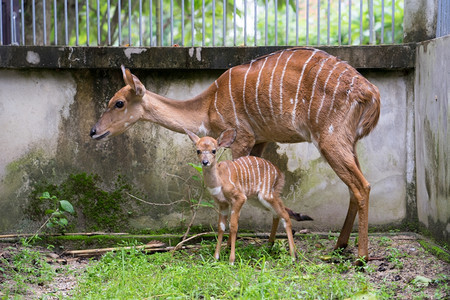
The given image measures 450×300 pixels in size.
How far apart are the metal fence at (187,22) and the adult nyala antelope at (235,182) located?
152 cm

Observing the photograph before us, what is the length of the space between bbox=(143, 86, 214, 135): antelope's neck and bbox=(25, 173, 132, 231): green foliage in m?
1.03

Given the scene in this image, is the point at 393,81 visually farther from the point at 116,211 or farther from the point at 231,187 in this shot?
the point at 116,211

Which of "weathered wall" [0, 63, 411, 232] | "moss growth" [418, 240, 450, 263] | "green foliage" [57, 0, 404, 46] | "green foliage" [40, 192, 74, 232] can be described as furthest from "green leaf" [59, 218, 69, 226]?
"green foliage" [57, 0, 404, 46]

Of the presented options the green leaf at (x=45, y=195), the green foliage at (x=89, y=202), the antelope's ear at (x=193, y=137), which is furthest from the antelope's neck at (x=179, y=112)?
the green leaf at (x=45, y=195)

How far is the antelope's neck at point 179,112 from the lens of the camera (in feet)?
20.2

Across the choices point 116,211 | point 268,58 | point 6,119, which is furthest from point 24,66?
point 268,58

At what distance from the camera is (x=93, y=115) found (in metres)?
6.83

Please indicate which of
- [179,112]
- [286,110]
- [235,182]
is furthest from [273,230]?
[179,112]

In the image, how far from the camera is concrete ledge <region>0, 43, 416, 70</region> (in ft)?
21.6

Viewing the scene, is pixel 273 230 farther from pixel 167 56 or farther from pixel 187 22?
pixel 187 22

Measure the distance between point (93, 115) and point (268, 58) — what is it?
2046 millimetres

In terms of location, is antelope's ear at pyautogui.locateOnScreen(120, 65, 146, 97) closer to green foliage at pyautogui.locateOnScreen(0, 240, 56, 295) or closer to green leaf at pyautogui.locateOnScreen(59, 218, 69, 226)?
green leaf at pyautogui.locateOnScreen(59, 218, 69, 226)

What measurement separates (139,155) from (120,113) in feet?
2.70

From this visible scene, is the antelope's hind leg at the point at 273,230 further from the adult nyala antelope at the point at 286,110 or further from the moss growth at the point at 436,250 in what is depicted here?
the moss growth at the point at 436,250
